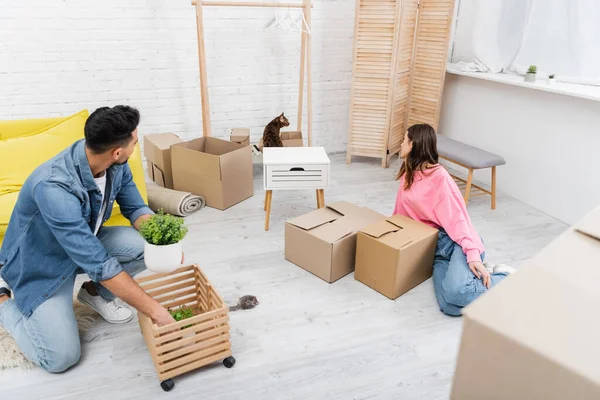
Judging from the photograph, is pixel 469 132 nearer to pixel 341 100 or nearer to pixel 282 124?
pixel 341 100

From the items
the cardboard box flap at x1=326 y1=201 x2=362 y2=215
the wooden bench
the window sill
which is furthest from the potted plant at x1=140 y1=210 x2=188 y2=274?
the window sill

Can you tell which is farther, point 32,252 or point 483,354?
point 32,252

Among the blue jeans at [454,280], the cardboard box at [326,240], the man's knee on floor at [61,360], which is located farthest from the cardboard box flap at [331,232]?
the man's knee on floor at [61,360]

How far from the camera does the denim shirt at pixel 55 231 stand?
Answer: 1.60m

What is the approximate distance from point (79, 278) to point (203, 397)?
3.63ft

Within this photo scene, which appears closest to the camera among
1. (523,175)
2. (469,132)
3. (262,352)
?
(262,352)

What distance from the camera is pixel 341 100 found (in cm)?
431

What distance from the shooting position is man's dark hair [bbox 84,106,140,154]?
1568 mm

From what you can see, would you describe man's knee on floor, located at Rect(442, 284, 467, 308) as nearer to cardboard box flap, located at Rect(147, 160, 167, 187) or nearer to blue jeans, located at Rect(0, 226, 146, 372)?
blue jeans, located at Rect(0, 226, 146, 372)

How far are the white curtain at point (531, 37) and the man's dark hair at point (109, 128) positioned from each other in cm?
287

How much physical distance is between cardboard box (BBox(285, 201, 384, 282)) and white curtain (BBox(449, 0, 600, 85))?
5.94ft

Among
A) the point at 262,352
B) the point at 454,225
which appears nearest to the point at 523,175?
the point at 454,225

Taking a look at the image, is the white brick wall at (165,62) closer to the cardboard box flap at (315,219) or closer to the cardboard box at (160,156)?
the cardboard box at (160,156)

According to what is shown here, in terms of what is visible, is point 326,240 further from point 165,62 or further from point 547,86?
point 165,62
